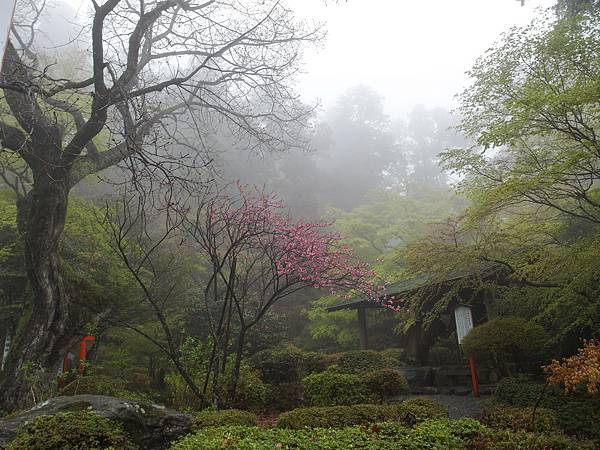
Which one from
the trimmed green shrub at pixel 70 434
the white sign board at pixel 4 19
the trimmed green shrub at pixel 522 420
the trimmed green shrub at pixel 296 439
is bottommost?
the trimmed green shrub at pixel 522 420

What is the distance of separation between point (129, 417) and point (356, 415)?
281cm

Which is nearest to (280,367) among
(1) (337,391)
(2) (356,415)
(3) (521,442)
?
(1) (337,391)

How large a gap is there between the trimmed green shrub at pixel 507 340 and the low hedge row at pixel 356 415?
247 cm

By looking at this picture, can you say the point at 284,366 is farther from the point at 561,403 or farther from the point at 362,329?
the point at 561,403

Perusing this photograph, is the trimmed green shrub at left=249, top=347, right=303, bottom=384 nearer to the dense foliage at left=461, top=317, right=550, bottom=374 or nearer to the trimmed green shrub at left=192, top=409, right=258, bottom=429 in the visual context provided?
the dense foliage at left=461, top=317, right=550, bottom=374

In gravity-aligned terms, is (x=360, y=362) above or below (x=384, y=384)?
above

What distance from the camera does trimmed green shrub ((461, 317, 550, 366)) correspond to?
24.7ft

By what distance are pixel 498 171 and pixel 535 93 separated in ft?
8.56

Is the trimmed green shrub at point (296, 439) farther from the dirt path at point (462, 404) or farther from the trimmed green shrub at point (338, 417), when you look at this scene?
the dirt path at point (462, 404)

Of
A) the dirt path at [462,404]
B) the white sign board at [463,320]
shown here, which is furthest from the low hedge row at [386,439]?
the white sign board at [463,320]

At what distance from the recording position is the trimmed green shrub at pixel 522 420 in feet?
16.5

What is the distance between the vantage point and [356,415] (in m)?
5.62

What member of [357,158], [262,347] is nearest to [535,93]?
[262,347]

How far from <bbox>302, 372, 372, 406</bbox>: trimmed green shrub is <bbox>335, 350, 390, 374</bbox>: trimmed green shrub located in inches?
53.1
